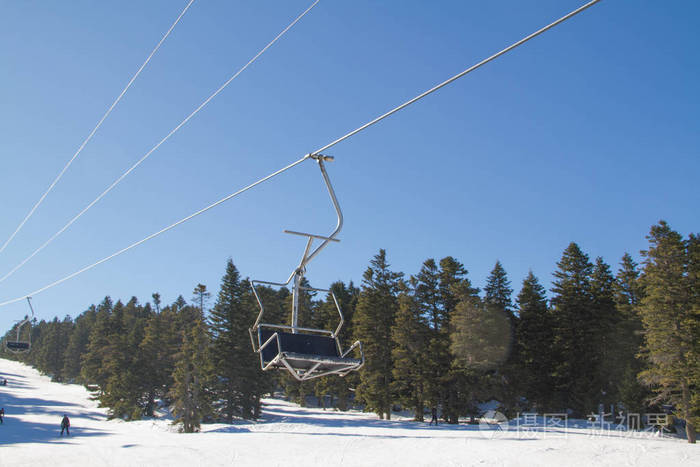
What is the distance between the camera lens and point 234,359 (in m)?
50.7

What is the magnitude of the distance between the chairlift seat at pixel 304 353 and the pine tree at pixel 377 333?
37870 millimetres

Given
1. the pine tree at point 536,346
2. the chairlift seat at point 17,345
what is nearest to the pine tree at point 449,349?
the pine tree at point 536,346

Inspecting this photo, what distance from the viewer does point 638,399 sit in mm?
42500

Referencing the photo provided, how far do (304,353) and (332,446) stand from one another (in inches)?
965

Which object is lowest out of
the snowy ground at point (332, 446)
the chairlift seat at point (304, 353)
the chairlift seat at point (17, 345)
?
the snowy ground at point (332, 446)

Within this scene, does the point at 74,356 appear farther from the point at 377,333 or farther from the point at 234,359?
the point at 377,333

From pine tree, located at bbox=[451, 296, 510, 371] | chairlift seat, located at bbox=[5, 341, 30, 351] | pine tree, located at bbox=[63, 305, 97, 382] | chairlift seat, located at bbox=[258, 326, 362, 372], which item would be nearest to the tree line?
pine tree, located at bbox=[451, 296, 510, 371]

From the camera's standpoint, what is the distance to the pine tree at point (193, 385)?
148 feet

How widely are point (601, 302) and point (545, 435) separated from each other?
72.4ft

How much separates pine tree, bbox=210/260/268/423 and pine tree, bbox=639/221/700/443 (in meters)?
34.6

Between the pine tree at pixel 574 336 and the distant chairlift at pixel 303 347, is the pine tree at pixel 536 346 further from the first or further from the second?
the distant chairlift at pixel 303 347

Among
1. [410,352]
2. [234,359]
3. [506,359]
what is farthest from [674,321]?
[234,359]

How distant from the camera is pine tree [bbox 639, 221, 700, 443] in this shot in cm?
3212

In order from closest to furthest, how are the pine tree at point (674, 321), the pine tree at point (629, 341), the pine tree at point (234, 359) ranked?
the pine tree at point (674, 321)
the pine tree at point (629, 341)
the pine tree at point (234, 359)
